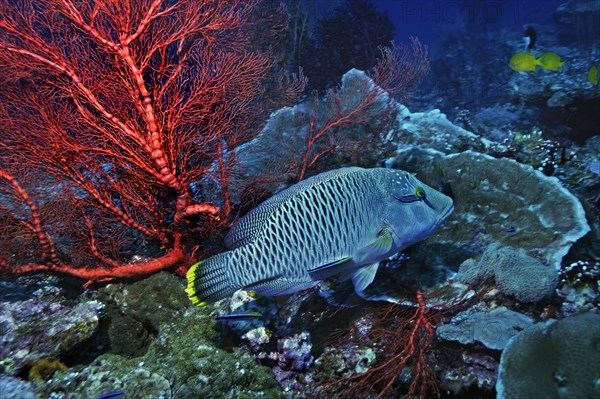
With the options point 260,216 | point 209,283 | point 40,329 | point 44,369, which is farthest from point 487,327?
point 40,329

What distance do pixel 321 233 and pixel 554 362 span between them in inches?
68.5

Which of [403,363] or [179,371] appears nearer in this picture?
[403,363]

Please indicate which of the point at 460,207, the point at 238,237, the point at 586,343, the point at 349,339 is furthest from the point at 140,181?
the point at 586,343

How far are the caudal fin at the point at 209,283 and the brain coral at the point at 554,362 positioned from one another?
1.98 metres

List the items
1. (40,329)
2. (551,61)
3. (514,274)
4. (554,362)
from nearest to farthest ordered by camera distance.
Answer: (554,362)
(514,274)
(40,329)
(551,61)

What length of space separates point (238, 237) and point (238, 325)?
3.98ft

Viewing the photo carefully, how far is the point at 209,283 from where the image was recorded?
8.03ft

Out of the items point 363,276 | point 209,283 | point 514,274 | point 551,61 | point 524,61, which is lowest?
point 514,274

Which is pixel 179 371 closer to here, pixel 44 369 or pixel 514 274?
pixel 44 369

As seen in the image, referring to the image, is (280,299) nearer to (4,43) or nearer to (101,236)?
(101,236)

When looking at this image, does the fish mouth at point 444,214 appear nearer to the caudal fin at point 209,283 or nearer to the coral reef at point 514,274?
the coral reef at point 514,274

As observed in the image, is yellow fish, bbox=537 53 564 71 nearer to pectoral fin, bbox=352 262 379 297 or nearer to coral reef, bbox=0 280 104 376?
pectoral fin, bbox=352 262 379 297

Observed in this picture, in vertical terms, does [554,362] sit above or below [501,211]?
below

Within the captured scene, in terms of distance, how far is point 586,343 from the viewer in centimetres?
225
